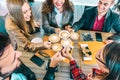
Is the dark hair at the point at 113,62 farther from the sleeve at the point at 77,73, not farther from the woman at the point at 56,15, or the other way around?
the woman at the point at 56,15

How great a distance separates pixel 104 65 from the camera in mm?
1242

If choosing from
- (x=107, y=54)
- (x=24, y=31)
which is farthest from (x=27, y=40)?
(x=107, y=54)

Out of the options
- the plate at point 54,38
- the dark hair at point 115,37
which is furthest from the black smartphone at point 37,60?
the dark hair at point 115,37

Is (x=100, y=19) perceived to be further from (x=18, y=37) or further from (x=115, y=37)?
(x=18, y=37)

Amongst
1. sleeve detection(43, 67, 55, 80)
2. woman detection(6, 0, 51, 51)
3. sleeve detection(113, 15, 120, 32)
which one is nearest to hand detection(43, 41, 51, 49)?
woman detection(6, 0, 51, 51)

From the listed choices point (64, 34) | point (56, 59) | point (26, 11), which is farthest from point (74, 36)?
point (26, 11)

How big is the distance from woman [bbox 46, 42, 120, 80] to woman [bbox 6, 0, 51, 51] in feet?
0.46

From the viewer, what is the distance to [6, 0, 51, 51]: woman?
1.33m

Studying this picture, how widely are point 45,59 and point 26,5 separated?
30cm

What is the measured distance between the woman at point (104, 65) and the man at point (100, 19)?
0.53ft

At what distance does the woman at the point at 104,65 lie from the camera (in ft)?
4.00

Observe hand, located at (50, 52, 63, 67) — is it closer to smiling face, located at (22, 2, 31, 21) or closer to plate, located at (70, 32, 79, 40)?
plate, located at (70, 32, 79, 40)

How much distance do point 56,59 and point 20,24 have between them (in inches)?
10.6

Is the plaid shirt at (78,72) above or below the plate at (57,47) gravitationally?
below
